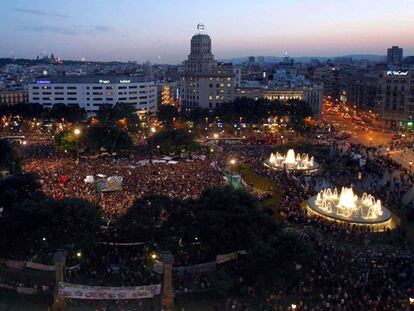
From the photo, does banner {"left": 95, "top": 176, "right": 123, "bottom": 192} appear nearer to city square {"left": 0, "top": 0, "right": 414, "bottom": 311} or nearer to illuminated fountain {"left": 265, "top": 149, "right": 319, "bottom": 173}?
city square {"left": 0, "top": 0, "right": 414, "bottom": 311}

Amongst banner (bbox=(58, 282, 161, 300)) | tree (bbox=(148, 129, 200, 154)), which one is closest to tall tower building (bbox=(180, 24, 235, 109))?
tree (bbox=(148, 129, 200, 154))

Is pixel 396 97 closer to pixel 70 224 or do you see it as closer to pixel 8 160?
pixel 8 160

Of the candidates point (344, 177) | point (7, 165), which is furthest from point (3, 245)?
point (344, 177)

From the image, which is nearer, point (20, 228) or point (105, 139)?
point (20, 228)

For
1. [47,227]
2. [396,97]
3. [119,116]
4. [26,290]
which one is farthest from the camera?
[396,97]

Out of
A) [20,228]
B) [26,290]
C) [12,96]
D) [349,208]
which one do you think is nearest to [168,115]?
[12,96]

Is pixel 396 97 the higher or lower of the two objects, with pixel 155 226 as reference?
higher
